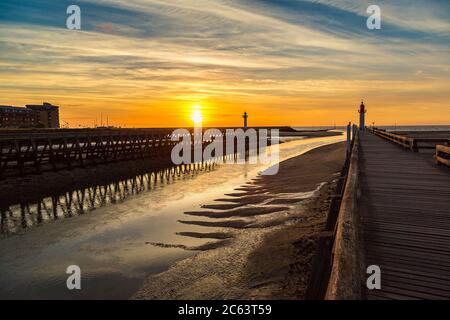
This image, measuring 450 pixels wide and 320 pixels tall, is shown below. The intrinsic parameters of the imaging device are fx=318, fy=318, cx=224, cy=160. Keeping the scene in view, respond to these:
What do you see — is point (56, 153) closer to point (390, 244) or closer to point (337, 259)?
point (390, 244)

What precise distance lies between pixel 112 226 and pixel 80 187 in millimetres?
8291

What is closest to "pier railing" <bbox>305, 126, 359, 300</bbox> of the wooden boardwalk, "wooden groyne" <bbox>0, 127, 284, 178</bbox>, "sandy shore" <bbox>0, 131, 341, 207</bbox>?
the wooden boardwalk

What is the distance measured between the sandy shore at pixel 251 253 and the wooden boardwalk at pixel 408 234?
1.53 m

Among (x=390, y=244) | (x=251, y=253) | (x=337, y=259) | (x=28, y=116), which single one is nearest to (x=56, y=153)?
(x=251, y=253)

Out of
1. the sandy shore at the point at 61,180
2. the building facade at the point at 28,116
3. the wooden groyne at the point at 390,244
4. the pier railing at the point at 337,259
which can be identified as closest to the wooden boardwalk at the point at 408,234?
the wooden groyne at the point at 390,244

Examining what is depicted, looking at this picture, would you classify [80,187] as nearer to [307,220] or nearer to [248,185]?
[248,185]

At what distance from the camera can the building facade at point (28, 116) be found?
4316 inches

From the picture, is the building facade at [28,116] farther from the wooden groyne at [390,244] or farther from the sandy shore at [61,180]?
the wooden groyne at [390,244]

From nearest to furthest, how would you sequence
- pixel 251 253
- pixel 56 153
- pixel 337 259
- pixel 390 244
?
pixel 337 259 < pixel 390 244 < pixel 251 253 < pixel 56 153

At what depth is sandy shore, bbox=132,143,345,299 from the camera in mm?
6102

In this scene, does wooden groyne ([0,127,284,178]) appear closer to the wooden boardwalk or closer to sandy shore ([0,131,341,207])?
sandy shore ([0,131,341,207])

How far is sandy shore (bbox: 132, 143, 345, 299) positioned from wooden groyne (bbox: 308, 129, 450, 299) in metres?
1.28

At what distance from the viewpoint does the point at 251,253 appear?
7.88 metres

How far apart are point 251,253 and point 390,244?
3525 mm
